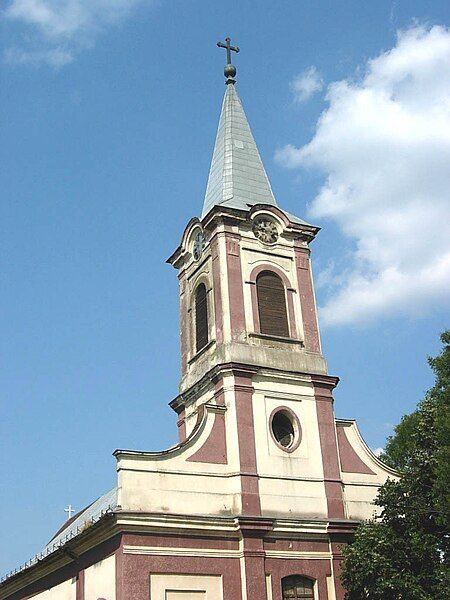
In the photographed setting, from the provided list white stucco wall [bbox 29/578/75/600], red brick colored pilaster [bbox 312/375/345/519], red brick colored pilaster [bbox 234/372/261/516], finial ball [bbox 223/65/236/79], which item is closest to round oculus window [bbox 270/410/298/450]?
red brick colored pilaster [bbox 312/375/345/519]

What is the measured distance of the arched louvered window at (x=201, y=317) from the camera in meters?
26.8

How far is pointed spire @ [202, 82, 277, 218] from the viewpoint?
2834cm

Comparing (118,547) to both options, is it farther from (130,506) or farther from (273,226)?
(273,226)

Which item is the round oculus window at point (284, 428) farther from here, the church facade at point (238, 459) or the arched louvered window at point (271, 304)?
the arched louvered window at point (271, 304)

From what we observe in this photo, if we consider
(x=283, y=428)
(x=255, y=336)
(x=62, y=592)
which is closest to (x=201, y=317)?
(x=255, y=336)

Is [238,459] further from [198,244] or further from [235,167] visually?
[235,167]

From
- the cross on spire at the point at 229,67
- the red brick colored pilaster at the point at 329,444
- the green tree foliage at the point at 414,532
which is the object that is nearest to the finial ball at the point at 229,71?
the cross on spire at the point at 229,67

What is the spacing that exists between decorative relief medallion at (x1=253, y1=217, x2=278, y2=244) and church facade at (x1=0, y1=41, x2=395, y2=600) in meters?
0.04

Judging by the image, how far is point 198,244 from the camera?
1102 inches

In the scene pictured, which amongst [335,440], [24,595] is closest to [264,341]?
[335,440]

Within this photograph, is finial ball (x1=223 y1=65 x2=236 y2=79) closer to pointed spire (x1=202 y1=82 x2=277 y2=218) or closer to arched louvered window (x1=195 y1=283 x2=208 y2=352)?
pointed spire (x1=202 y1=82 x2=277 y2=218)

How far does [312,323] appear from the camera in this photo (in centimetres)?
2667

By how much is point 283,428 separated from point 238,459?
7.84 ft

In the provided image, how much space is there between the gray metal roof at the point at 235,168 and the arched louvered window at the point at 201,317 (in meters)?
2.84
